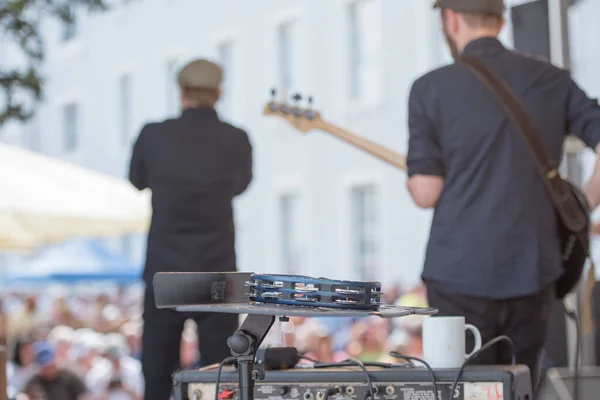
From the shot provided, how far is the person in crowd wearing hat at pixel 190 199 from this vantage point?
11.7ft

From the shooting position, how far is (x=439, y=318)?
2.50 metres

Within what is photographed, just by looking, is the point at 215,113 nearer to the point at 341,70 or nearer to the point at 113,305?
the point at 341,70

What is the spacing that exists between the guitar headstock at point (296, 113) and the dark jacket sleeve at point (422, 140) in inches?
92.8

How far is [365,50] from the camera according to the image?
1700 cm

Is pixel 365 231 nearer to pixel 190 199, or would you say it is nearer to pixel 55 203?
pixel 55 203

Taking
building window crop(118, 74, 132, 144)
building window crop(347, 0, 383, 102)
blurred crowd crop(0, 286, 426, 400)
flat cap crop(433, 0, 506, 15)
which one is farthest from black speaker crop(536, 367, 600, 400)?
building window crop(118, 74, 132, 144)

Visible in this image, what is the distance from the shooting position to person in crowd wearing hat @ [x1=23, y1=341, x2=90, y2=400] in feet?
28.5

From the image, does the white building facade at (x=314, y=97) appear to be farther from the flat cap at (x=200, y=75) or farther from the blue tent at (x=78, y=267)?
the flat cap at (x=200, y=75)

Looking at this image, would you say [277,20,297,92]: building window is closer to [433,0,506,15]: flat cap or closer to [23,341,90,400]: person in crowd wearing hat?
[23,341,90,400]: person in crowd wearing hat

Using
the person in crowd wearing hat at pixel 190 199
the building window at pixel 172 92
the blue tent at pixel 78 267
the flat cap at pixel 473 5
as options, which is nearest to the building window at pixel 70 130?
the building window at pixel 172 92

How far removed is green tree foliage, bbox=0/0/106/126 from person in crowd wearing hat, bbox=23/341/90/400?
7.20 ft

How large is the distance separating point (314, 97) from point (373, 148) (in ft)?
43.3

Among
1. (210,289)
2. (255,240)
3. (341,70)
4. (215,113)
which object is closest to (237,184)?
(215,113)

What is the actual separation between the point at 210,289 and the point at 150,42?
21024 millimetres
